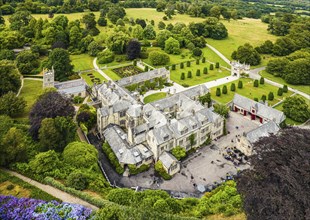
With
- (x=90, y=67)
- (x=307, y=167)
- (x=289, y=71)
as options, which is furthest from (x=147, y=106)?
(x=289, y=71)

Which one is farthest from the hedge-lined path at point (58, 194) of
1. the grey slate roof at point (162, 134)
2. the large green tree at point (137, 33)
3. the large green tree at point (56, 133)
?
the large green tree at point (137, 33)

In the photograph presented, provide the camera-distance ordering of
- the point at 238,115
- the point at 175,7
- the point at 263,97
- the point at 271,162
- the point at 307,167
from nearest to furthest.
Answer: the point at 307,167
the point at 271,162
the point at 238,115
the point at 263,97
the point at 175,7

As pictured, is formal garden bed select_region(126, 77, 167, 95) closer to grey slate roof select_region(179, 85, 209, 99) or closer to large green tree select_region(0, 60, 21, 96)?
grey slate roof select_region(179, 85, 209, 99)

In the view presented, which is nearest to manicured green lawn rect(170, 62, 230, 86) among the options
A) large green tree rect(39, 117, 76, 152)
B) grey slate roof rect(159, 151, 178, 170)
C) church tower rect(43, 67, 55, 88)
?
church tower rect(43, 67, 55, 88)

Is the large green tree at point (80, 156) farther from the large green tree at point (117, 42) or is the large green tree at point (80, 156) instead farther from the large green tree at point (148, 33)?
the large green tree at point (148, 33)

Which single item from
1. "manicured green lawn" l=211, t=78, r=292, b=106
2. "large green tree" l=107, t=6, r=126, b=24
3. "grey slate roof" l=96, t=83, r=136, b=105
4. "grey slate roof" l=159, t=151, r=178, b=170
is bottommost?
"manicured green lawn" l=211, t=78, r=292, b=106

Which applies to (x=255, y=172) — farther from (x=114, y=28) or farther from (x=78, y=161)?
(x=114, y=28)
